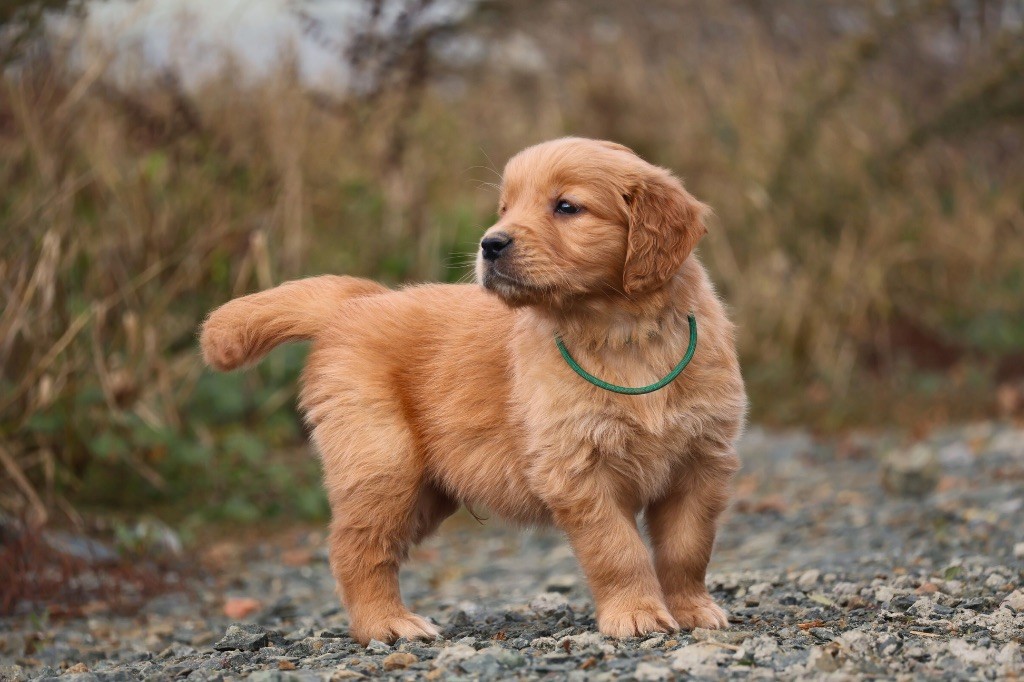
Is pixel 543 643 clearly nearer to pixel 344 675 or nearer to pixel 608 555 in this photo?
pixel 608 555

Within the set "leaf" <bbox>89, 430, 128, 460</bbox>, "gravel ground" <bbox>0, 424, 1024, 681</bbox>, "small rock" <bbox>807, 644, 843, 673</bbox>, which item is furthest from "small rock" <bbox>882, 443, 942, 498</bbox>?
"leaf" <bbox>89, 430, 128, 460</bbox>

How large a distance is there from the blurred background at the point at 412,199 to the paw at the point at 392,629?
2.29 metres

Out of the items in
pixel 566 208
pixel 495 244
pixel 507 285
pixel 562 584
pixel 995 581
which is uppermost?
pixel 566 208

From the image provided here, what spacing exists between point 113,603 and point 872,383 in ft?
22.4

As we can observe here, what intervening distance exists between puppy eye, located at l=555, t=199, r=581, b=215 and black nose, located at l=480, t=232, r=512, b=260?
23 centimetres

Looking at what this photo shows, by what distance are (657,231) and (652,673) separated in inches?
54.5

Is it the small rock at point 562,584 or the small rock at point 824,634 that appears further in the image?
the small rock at point 562,584

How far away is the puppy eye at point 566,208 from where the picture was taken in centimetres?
405

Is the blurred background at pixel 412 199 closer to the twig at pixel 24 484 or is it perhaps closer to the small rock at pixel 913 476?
the twig at pixel 24 484

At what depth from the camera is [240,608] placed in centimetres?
574

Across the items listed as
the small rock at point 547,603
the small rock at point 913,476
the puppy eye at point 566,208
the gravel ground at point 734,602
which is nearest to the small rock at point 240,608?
the gravel ground at point 734,602

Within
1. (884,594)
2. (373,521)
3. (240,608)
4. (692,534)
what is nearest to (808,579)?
(884,594)

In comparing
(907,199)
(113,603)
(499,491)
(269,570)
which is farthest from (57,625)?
(907,199)

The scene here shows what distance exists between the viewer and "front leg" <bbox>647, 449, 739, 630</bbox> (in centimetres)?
411
